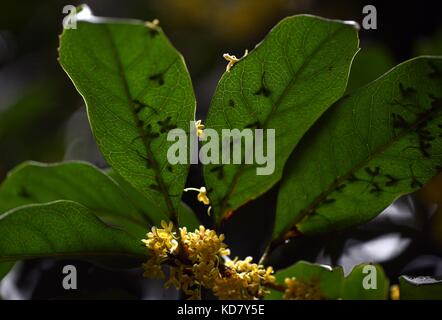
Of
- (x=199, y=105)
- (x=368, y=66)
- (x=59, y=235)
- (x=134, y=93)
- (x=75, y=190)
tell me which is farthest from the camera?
(x=199, y=105)

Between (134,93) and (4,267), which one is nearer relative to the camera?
(134,93)

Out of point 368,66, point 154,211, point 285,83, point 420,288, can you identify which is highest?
point 368,66

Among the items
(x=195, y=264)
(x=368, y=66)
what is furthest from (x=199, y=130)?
(x=368, y=66)

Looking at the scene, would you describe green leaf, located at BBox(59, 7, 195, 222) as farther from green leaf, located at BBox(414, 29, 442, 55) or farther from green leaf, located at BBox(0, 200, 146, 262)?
green leaf, located at BBox(414, 29, 442, 55)

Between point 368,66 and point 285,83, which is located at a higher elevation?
point 368,66

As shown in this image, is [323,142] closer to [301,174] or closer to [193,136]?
[301,174]

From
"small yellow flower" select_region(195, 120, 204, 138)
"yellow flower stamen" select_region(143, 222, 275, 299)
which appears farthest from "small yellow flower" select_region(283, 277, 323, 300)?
"small yellow flower" select_region(195, 120, 204, 138)

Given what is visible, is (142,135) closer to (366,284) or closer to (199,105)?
(366,284)
